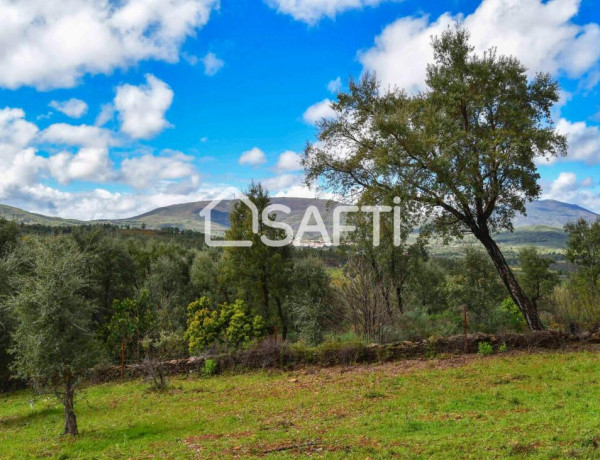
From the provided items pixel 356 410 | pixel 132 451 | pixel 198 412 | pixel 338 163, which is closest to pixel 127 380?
pixel 198 412

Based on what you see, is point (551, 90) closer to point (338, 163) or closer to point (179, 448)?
point (338, 163)

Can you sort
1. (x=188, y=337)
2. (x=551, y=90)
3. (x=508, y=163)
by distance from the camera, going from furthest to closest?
1. (x=188, y=337)
2. (x=551, y=90)
3. (x=508, y=163)

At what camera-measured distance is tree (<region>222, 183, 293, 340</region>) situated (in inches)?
1276

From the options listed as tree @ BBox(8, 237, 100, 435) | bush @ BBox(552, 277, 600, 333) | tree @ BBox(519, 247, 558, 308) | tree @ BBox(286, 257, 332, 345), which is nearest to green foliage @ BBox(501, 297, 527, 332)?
A: bush @ BBox(552, 277, 600, 333)

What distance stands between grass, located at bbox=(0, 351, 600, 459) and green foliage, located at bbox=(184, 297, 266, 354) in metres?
10.6

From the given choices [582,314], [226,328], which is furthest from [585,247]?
[226,328]

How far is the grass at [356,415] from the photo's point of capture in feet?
27.9

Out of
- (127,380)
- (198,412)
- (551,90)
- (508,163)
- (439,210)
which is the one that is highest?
(551,90)

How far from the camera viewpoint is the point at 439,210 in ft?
65.6

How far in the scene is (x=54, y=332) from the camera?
11820 mm

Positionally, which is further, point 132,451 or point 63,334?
point 63,334

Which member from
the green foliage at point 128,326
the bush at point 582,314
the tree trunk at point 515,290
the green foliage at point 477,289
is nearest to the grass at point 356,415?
the tree trunk at point 515,290

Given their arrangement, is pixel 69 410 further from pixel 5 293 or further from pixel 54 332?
pixel 5 293

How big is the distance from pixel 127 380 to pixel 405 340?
1482cm
